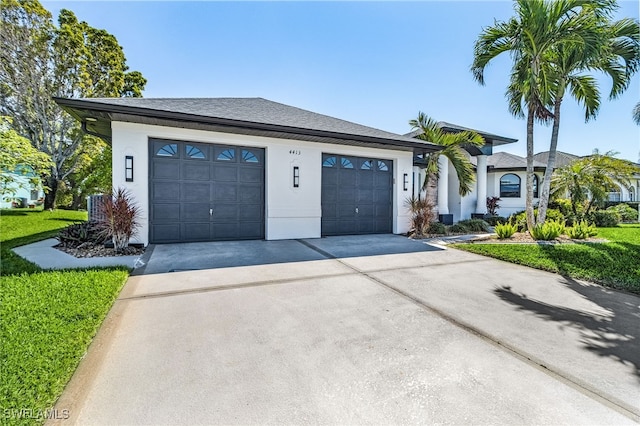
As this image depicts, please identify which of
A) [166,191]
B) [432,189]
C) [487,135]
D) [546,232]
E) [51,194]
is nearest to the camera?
[166,191]

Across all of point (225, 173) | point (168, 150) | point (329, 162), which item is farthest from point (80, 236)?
point (329, 162)

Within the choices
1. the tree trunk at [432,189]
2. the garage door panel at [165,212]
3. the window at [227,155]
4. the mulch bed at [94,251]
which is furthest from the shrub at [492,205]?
the mulch bed at [94,251]

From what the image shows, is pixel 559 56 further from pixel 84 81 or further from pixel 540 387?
pixel 84 81

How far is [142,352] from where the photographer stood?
2.77 metres

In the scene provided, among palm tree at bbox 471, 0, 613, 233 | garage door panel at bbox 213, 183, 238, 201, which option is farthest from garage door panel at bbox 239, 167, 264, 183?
palm tree at bbox 471, 0, 613, 233

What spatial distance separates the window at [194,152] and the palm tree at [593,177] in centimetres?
1548

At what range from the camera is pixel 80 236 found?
7434 mm

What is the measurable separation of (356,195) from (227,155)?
184 inches

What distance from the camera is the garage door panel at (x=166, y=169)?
8.12 metres

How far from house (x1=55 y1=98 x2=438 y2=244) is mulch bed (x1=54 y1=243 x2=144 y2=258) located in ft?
2.64

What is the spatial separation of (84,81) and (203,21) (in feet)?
46.3

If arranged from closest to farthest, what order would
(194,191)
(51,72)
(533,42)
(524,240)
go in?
(194,191) → (533,42) → (524,240) → (51,72)

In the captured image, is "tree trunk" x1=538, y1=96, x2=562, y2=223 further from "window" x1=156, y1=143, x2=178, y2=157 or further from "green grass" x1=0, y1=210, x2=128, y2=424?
"green grass" x1=0, y1=210, x2=128, y2=424

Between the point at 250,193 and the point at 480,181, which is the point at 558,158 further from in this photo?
the point at 250,193
